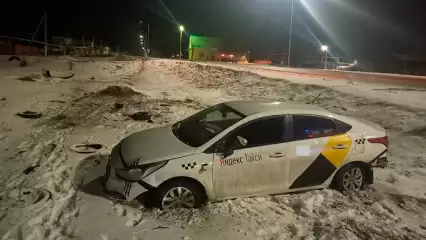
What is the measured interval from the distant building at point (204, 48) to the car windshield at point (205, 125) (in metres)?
49.7

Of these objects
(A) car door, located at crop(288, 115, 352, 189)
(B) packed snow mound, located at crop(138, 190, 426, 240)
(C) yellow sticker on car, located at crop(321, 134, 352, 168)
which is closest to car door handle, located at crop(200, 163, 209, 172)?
(B) packed snow mound, located at crop(138, 190, 426, 240)

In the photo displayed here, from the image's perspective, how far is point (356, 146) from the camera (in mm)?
5859

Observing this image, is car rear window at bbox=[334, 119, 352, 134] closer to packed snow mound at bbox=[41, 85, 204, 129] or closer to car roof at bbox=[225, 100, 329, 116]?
car roof at bbox=[225, 100, 329, 116]

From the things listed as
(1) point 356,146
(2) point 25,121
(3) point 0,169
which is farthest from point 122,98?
(1) point 356,146

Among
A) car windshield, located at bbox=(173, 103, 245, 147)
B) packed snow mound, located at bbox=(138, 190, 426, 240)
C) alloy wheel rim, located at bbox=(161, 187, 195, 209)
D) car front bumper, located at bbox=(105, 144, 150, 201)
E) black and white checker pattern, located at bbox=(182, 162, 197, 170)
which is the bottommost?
packed snow mound, located at bbox=(138, 190, 426, 240)

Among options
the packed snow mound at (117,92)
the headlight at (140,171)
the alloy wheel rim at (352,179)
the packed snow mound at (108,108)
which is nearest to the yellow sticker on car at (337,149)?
the alloy wheel rim at (352,179)

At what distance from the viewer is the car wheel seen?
493 centimetres

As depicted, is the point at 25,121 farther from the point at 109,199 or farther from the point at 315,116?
the point at 315,116

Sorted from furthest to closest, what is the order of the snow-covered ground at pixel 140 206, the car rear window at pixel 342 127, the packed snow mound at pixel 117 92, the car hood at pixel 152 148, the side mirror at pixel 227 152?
1. the packed snow mound at pixel 117 92
2. the car rear window at pixel 342 127
3. the side mirror at pixel 227 152
4. the car hood at pixel 152 148
5. the snow-covered ground at pixel 140 206

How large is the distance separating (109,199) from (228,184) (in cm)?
163

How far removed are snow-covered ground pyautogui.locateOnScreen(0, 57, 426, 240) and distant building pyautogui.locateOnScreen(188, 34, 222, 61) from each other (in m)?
45.3

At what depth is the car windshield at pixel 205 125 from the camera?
17.6ft

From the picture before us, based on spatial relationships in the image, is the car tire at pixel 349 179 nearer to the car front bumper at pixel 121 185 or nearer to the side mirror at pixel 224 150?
the side mirror at pixel 224 150

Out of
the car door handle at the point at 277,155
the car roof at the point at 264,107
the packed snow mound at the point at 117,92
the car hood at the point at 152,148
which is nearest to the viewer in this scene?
the car hood at the point at 152,148
